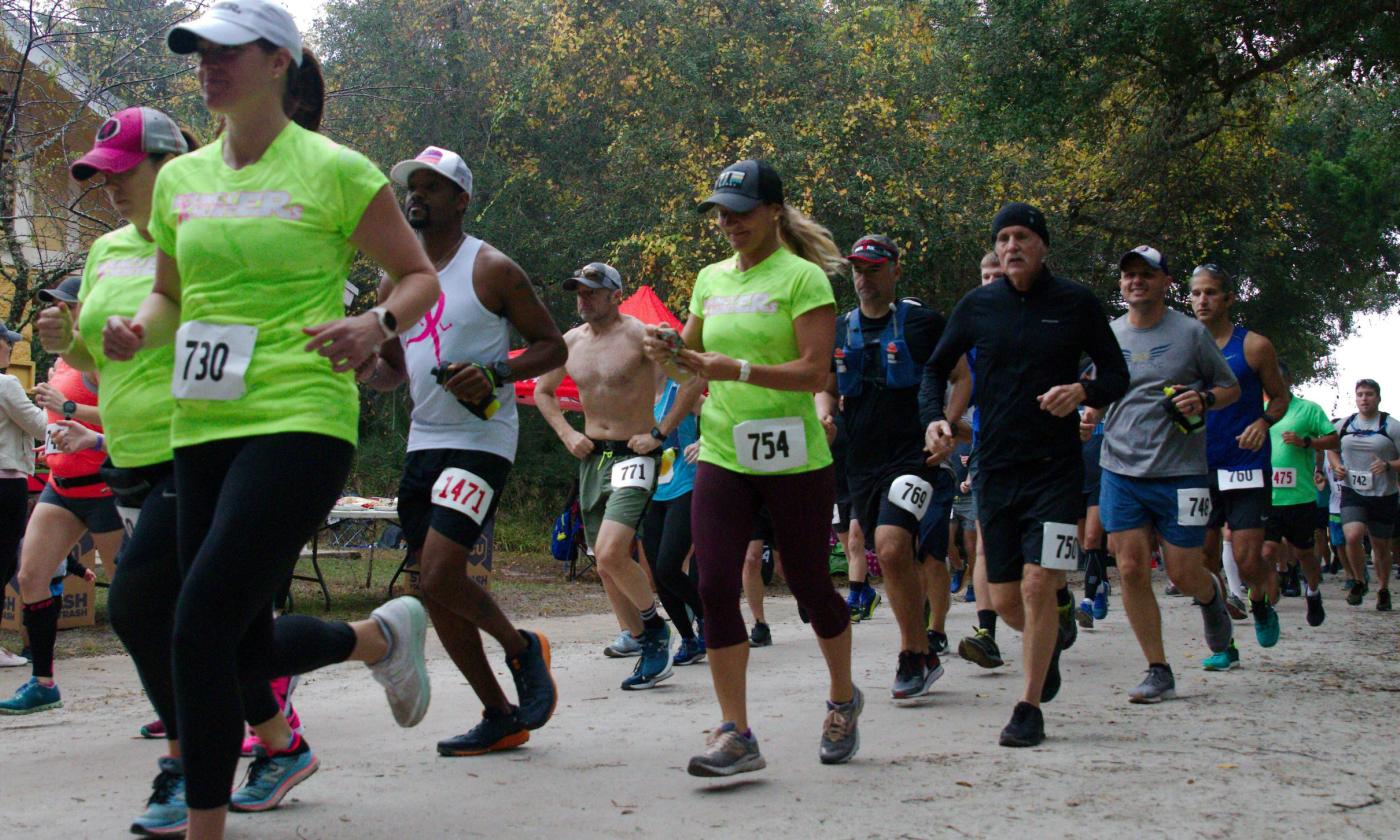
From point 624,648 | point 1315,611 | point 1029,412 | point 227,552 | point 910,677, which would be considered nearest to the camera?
point 227,552

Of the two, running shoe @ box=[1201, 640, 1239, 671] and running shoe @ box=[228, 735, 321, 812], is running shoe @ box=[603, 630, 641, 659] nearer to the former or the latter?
running shoe @ box=[1201, 640, 1239, 671]

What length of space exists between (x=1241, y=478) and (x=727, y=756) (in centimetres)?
544

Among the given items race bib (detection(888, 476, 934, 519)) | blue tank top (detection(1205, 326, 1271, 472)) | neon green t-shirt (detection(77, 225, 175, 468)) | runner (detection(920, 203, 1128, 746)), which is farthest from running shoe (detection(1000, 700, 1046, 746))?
blue tank top (detection(1205, 326, 1271, 472))

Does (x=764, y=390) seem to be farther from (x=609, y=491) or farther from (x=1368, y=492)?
(x=1368, y=492)

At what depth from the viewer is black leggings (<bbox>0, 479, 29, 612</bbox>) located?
25.2ft

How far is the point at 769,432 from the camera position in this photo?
5.23 metres

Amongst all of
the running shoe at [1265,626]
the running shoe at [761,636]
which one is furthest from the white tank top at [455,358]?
the running shoe at [1265,626]

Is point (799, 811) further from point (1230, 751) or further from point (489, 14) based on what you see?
point (489, 14)

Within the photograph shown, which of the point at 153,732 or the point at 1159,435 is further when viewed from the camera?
the point at 1159,435

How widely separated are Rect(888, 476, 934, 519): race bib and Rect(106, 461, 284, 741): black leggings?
3582 millimetres

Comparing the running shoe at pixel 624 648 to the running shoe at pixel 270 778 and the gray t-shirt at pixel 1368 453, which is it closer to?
the running shoe at pixel 270 778

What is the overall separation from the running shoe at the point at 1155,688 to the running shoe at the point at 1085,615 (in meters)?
3.28

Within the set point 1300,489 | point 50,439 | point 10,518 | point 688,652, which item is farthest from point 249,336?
point 1300,489

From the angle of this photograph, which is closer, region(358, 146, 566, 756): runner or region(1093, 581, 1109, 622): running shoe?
region(358, 146, 566, 756): runner
